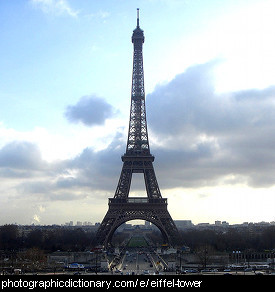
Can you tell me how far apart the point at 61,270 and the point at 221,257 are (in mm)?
20218

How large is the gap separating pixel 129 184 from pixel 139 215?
5.49 metres

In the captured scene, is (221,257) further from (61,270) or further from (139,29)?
(139,29)

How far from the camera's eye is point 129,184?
7206 centimetres

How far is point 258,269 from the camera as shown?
45094 mm

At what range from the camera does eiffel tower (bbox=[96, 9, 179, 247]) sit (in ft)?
230

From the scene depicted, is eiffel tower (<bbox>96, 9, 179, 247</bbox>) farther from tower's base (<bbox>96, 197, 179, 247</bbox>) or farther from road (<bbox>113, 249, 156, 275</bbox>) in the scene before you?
road (<bbox>113, 249, 156, 275</bbox>)

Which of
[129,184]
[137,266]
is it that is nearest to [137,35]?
[129,184]

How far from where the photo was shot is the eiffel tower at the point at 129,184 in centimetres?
7000

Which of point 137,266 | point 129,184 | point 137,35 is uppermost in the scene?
point 137,35

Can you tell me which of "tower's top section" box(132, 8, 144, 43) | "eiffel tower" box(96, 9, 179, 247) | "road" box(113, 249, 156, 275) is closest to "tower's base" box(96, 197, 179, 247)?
"eiffel tower" box(96, 9, 179, 247)

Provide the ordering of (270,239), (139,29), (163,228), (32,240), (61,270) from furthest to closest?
(32,240)
(270,239)
(139,29)
(163,228)
(61,270)

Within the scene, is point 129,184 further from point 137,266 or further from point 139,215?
point 137,266

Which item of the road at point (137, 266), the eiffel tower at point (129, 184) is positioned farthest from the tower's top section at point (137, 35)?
the road at point (137, 266)
